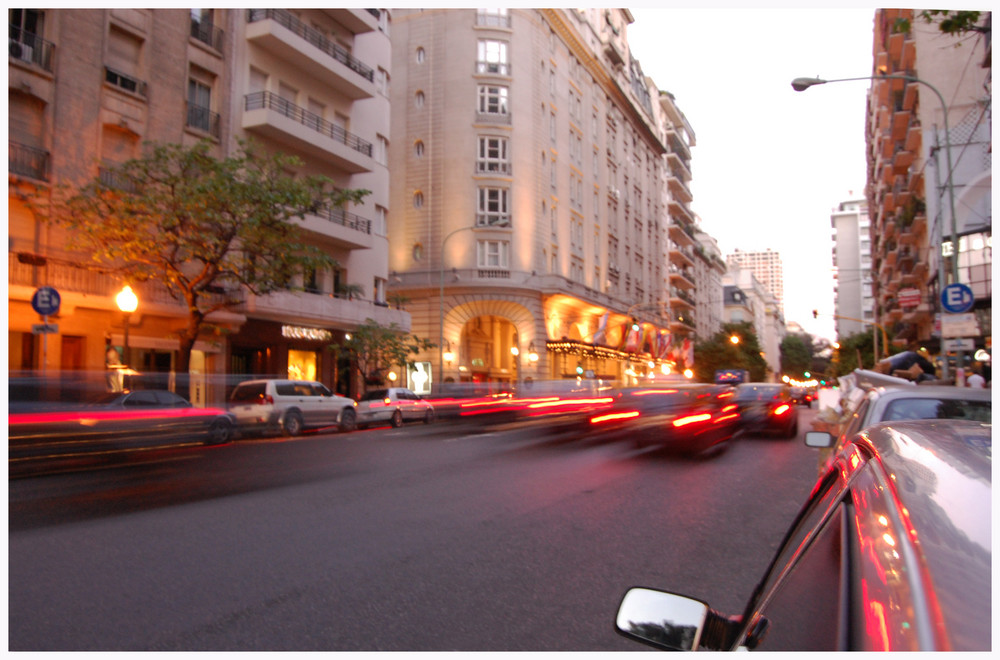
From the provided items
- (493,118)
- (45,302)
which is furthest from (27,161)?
(493,118)

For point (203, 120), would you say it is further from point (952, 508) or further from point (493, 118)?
point (952, 508)

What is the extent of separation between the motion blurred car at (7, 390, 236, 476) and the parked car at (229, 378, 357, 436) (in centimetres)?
253

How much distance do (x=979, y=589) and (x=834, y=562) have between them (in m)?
0.50

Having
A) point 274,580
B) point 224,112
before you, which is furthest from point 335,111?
point 274,580

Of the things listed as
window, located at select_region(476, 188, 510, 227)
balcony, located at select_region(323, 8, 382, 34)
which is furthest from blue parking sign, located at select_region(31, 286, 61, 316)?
window, located at select_region(476, 188, 510, 227)

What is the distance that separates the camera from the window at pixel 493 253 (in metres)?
42.0

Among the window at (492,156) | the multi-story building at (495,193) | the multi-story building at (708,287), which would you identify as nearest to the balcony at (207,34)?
the multi-story building at (495,193)

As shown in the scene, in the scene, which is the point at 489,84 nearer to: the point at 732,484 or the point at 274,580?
the point at 732,484

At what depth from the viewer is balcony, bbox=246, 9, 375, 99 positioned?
1029 inches

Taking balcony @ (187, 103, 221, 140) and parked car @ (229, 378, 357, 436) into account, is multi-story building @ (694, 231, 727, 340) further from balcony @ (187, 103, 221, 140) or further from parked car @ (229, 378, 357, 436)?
parked car @ (229, 378, 357, 436)

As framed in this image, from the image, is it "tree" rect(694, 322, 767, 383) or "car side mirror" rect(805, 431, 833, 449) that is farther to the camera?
"tree" rect(694, 322, 767, 383)

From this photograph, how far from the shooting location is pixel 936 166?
838 inches

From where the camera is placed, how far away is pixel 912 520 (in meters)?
1.17

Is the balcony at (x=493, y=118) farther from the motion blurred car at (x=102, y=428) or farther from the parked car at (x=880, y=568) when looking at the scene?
the parked car at (x=880, y=568)
